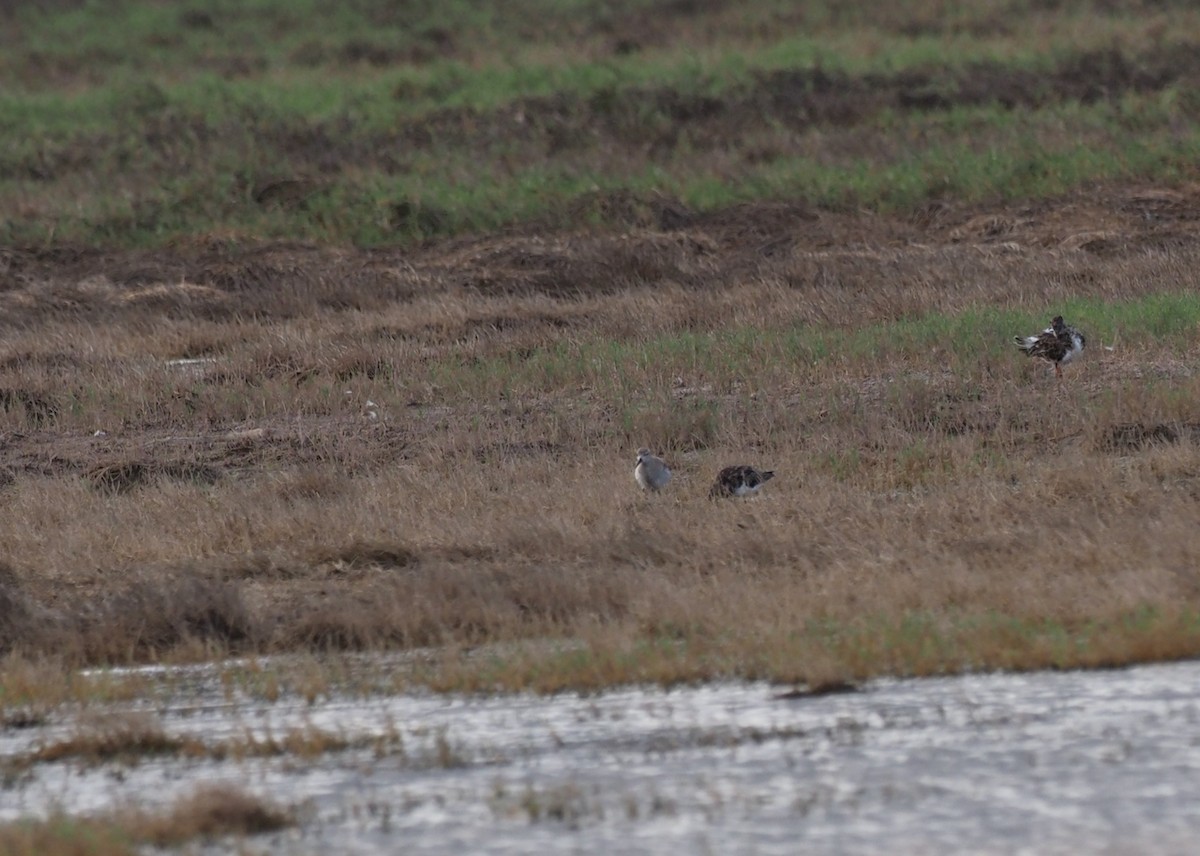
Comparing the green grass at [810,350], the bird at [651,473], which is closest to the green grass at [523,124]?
the green grass at [810,350]

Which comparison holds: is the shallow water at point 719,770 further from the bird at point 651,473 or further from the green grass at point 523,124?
the green grass at point 523,124

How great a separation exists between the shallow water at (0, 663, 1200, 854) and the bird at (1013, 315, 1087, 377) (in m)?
6.05

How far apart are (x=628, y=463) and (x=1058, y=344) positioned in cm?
345

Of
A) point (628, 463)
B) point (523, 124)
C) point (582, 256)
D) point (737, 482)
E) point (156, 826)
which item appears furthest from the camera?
point (523, 124)

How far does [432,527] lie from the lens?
10.3 m

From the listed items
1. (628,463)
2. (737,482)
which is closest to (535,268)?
(628,463)

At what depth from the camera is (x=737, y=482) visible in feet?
34.8

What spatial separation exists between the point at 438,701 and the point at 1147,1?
31841 millimetres

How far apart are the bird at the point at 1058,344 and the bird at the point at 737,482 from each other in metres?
3.51

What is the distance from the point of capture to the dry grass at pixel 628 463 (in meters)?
8.18

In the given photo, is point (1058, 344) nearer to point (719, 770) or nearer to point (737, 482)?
point (737, 482)

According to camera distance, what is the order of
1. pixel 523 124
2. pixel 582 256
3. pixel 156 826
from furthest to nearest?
pixel 523 124, pixel 582 256, pixel 156 826

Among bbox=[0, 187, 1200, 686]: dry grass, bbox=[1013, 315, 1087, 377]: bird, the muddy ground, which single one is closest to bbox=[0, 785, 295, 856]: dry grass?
bbox=[0, 187, 1200, 686]: dry grass

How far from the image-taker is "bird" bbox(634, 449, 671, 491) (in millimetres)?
10930
